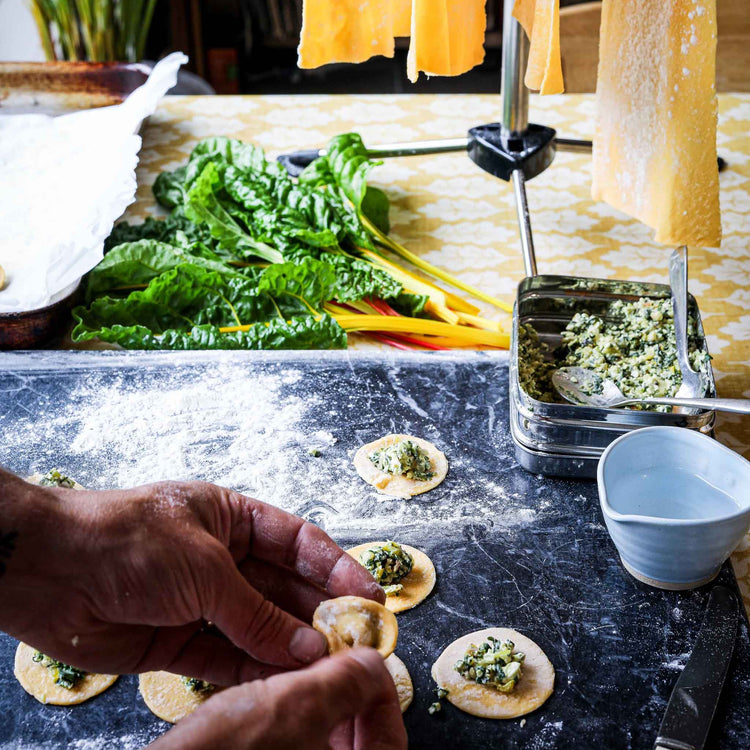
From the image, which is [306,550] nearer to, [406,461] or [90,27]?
[406,461]

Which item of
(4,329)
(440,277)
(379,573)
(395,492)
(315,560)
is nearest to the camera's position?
(315,560)

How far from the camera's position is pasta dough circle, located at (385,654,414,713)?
1.11 metres

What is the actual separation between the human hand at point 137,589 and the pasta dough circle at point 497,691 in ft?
0.83

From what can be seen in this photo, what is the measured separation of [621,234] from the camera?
2.24 meters

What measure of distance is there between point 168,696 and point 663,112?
135 centimetres

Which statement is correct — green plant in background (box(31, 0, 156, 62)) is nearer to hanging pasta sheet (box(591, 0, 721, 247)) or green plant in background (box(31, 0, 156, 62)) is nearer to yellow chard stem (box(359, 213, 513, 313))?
yellow chard stem (box(359, 213, 513, 313))

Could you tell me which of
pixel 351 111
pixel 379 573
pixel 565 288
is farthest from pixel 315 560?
pixel 351 111

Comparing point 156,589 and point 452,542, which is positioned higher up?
point 156,589

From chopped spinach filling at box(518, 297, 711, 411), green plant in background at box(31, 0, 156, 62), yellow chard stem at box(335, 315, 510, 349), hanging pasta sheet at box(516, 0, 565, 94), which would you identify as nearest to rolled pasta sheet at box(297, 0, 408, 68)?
hanging pasta sheet at box(516, 0, 565, 94)

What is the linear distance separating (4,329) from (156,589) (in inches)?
41.9

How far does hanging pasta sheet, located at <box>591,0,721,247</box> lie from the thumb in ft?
3.57

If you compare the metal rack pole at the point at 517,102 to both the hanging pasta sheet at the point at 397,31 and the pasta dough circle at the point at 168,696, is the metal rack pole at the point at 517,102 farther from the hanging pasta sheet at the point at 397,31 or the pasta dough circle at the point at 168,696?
the pasta dough circle at the point at 168,696

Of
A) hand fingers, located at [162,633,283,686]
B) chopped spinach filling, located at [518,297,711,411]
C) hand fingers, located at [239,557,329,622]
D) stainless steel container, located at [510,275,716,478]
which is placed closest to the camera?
hand fingers, located at [162,633,283,686]

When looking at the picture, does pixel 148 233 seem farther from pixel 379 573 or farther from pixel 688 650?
pixel 688 650
